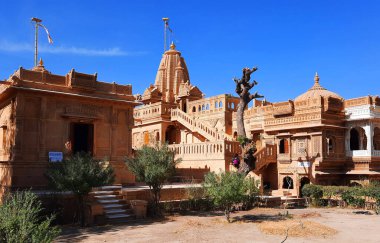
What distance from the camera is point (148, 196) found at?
1867cm

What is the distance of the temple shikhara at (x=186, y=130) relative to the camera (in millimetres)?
18328

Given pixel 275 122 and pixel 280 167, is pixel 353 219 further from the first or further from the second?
pixel 275 122

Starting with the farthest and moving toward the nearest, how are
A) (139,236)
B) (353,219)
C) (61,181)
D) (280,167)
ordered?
(280,167) < (353,219) < (61,181) < (139,236)

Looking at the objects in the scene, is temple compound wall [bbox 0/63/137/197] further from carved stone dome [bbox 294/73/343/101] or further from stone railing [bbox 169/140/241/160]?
carved stone dome [bbox 294/73/343/101]

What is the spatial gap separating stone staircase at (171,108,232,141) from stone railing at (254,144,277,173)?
2.48 meters

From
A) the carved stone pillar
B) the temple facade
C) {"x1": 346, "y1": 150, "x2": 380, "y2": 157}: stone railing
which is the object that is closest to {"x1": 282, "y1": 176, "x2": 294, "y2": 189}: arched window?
the temple facade

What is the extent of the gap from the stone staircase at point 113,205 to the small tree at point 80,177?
3.98 feet

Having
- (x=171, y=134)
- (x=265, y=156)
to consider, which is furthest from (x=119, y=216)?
(x=171, y=134)

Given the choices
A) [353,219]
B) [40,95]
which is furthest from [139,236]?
[353,219]

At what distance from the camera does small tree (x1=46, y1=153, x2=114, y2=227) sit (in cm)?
1502

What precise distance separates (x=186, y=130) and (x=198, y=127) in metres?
2.28

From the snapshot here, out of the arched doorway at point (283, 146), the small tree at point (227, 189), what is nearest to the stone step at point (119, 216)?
the small tree at point (227, 189)

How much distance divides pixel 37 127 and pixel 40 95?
5.11 ft

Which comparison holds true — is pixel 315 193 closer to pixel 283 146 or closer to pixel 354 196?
pixel 354 196
